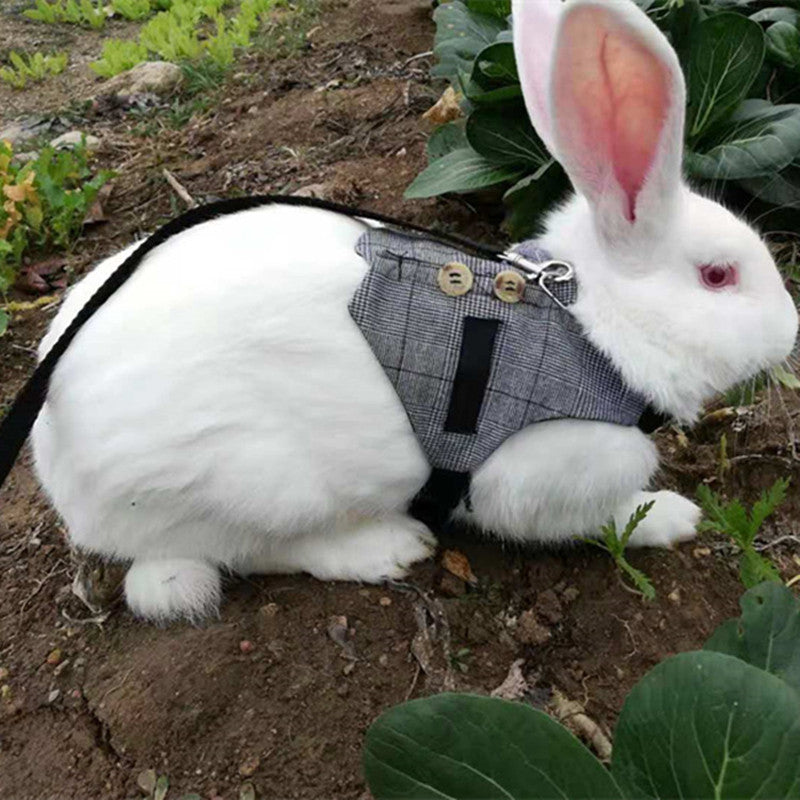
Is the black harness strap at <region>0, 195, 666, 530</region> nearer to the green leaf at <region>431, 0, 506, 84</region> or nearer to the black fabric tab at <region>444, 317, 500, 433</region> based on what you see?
the black fabric tab at <region>444, 317, 500, 433</region>

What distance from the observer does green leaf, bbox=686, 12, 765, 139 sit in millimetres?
2730

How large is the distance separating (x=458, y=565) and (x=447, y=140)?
5.76ft

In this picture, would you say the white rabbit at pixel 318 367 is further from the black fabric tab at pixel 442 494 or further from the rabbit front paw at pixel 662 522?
the rabbit front paw at pixel 662 522

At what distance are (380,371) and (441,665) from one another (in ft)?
2.29

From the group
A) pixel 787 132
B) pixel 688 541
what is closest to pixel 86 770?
pixel 688 541

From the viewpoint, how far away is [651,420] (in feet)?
6.40

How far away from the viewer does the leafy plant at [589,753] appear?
3.98 ft

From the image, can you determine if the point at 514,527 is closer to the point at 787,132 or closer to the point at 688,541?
the point at 688,541

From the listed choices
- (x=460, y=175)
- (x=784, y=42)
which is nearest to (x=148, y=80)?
(x=460, y=175)

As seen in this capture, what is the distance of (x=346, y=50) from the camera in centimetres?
484

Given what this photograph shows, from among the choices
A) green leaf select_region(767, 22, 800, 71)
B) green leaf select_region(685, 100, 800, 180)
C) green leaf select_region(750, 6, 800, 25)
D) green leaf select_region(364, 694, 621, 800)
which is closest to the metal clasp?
green leaf select_region(364, 694, 621, 800)

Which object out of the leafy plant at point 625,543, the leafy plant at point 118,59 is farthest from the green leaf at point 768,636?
the leafy plant at point 118,59

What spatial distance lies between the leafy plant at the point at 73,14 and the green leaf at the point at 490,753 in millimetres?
6587

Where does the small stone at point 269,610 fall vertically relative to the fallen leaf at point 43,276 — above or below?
above
